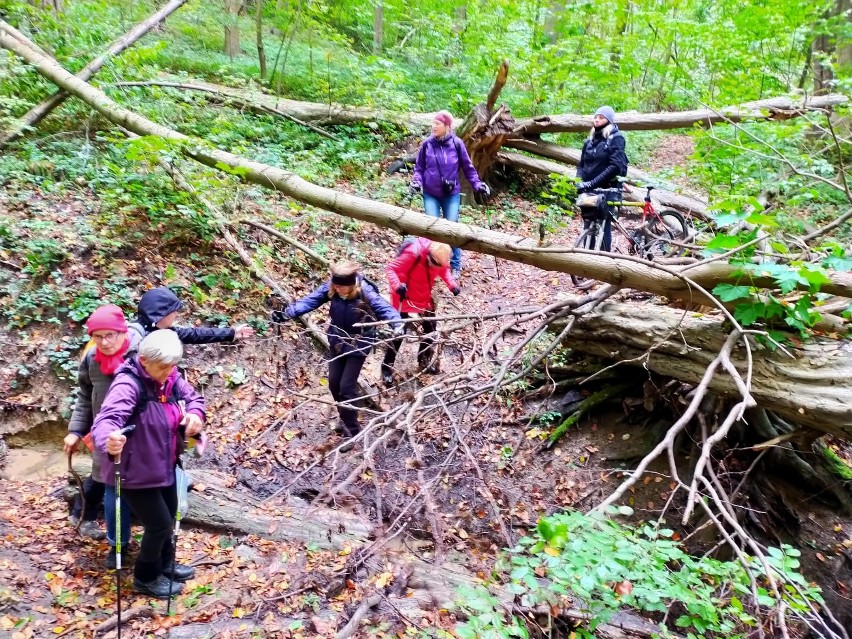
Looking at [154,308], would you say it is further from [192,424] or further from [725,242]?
[725,242]

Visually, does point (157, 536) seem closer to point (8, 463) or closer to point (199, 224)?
point (8, 463)

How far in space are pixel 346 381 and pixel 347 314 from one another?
2.08 ft

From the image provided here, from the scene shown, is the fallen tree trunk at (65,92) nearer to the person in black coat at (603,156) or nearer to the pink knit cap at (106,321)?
the pink knit cap at (106,321)

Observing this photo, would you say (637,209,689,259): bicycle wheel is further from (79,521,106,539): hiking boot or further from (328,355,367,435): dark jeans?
(79,521,106,539): hiking boot

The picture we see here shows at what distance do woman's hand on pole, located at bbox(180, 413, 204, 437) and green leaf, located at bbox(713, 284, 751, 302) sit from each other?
3564 mm

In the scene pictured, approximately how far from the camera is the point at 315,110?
36.9 feet

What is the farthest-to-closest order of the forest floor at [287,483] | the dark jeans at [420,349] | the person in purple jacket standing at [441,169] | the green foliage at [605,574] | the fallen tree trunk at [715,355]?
the person in purple jacket standing at [441,169], the dark jeans at [420,349], the forest floor at [287,483], the fallen tree trunk at [715,355], the green foliage at [605,574]

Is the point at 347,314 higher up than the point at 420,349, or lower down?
higher up

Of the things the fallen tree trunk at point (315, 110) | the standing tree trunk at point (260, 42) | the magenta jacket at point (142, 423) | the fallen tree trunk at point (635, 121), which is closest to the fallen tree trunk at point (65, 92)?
the fallen tree trunk at point (315, 110)

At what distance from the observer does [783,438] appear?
399 centimetres

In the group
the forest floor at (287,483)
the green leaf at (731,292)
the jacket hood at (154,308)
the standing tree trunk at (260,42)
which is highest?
the standing tree trunk at (260,42)

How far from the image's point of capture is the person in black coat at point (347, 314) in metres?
4.91

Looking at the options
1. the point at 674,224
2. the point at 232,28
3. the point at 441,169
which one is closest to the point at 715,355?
the point at 441,169

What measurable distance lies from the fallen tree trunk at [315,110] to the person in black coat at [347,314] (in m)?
7.15
